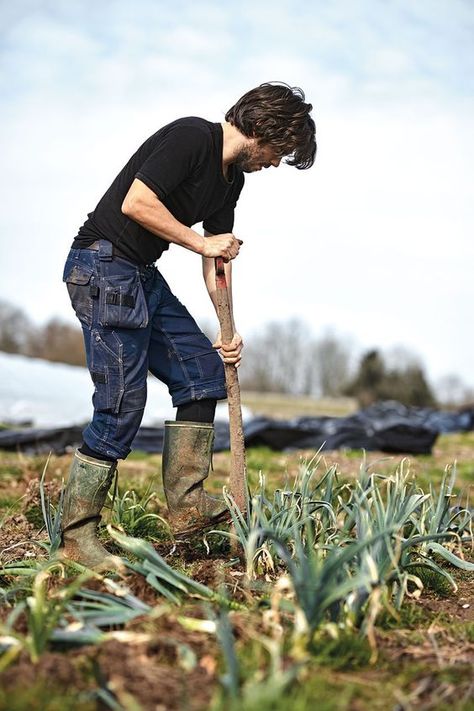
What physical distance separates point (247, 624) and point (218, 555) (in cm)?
110

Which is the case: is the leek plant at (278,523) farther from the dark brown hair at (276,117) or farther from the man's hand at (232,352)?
the dark brown hair at (276,117)

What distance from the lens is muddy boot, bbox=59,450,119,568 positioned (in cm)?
299

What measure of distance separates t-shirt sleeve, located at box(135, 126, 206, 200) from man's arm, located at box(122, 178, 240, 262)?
0.04 metres

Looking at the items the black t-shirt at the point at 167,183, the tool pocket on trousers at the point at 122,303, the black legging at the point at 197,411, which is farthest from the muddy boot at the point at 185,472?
the black t-shirt at the point at 167,183

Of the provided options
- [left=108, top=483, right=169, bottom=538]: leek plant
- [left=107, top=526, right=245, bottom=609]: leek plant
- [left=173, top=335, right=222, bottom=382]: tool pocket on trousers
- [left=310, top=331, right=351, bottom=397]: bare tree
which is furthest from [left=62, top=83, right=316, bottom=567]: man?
[left=310, top=331, right=351, bottom=397]: bare tree

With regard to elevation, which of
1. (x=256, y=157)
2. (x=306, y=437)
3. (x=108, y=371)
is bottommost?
(x=306, y=437)

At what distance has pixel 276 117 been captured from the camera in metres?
3.05

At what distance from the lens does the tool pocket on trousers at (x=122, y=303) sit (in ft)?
9.80

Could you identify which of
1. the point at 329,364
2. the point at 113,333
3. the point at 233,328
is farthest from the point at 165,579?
the point at 329,364

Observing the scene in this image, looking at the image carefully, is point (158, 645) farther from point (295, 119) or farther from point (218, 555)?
point (295, 119)

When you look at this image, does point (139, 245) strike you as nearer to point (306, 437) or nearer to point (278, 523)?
point (278, 523)

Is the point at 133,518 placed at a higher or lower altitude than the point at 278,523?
lower

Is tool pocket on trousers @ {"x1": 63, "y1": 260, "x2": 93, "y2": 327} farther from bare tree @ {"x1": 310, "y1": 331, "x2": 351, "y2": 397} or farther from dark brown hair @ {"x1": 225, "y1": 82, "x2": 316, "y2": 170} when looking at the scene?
bare tree @ {"x1": 310, "y1": 331, "x2": 351, "y2": 397}

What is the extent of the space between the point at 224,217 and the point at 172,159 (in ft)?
2.02
